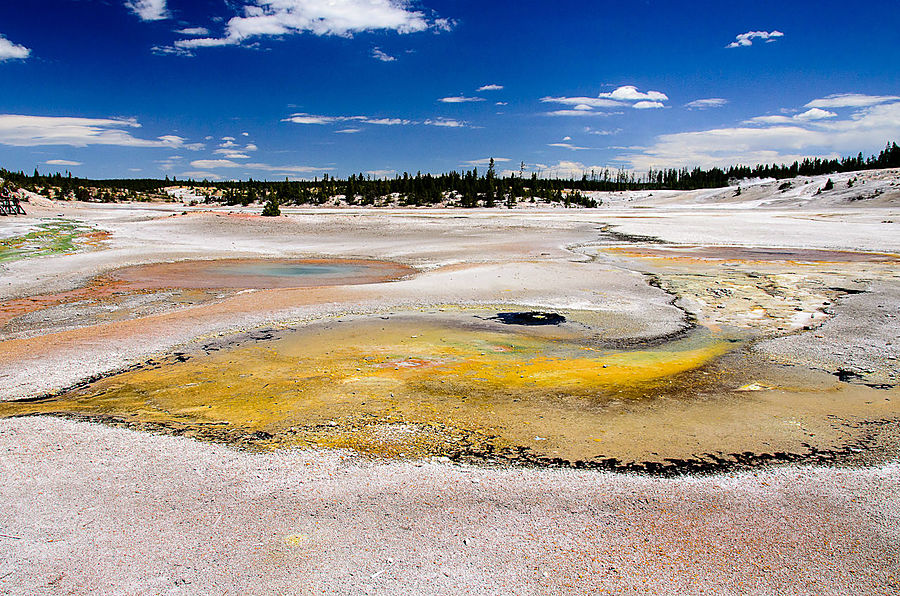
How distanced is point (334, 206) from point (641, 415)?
62075 mm

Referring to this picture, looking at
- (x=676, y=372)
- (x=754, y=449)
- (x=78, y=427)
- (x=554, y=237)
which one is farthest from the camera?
(x=554, y=237)

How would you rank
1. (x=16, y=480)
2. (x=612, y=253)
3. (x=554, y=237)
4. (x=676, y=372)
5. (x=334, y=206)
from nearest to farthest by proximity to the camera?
(x=16, y=480) → (x=676, y=372) → (x=612, y=253) → (x=554, y=237) → (x=334, y=206)

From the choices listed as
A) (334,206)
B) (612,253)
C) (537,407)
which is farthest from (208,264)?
(334,206)

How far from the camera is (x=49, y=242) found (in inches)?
893

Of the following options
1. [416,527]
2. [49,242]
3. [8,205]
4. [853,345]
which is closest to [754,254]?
[853,345]

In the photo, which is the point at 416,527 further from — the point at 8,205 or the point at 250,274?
the point at 8,205

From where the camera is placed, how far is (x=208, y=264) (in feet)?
57.5

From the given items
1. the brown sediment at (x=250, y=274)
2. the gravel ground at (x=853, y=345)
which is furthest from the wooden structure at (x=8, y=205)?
the gravel ground at (x=853, y=345)

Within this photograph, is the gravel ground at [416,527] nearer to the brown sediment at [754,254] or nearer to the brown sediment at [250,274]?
the brown sediment at [250,274]

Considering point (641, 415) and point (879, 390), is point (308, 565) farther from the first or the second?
point (879, 390)

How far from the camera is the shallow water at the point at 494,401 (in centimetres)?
459

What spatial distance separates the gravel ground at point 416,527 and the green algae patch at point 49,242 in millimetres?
17918

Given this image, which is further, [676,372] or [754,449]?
[676,372]

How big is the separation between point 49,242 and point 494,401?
24627 millimetres
